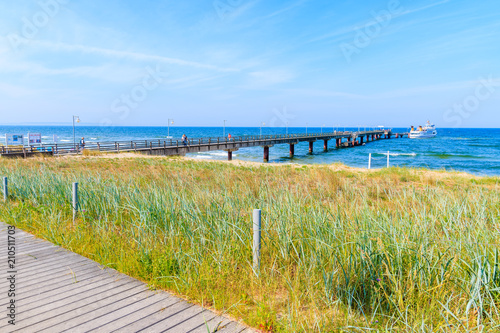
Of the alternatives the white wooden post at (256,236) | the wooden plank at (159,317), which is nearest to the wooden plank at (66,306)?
the wooden plank at (159,317)

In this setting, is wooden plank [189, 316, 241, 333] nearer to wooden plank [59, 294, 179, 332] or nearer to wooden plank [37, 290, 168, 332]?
wooden plank [59, 294, 179, 332]

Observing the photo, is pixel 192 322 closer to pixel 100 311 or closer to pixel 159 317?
pixel 159 317

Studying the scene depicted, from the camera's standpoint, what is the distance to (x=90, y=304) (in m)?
3.29

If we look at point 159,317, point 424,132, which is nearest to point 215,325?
point 159,317

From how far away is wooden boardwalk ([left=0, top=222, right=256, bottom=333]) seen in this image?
2875 mm

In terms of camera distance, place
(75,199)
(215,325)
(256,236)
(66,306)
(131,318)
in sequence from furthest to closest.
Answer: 1. (75,199)
2. (256,236)
3. (66,306)
4. (131,318)
5. (215,325)

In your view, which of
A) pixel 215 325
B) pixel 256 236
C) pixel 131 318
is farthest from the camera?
pixel 256 236

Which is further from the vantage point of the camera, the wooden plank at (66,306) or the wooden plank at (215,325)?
the wooden plank at (66,306)

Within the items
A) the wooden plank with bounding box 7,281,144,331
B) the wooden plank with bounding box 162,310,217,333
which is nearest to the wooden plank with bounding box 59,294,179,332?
the wooden plank with bounding box 7,281,144,331

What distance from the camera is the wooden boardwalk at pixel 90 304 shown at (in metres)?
2.88

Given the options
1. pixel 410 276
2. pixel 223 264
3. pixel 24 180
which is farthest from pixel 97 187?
pixel 410 276

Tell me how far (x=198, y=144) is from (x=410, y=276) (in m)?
35.5

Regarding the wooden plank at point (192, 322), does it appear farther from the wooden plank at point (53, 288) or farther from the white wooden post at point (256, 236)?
the wooden plank at point (53, 288)

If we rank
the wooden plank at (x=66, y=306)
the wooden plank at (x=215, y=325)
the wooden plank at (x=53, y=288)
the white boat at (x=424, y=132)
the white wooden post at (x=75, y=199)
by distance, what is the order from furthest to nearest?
the white boat at (x=424, y=132) → the white wooden post at (x=75, y=199) → the wooden plank at (x=53, y=288) → the wooden plank at (x=66, y=306) → the wooden plank at (x=215, y=325)
